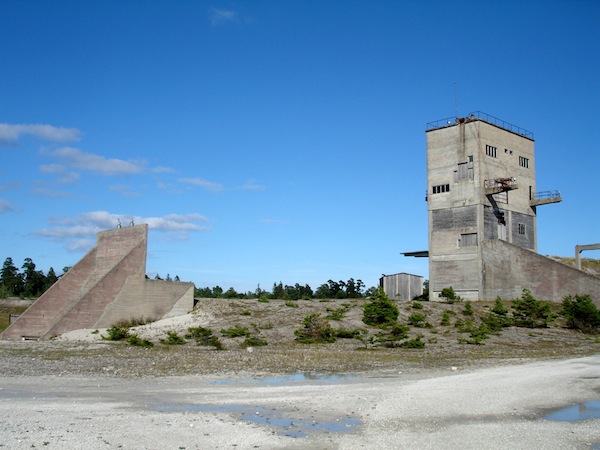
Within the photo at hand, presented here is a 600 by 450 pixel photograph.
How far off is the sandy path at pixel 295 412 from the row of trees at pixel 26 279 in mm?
82553

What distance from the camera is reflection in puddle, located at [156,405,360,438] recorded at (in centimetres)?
1209

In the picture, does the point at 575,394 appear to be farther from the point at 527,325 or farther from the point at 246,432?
the point at 527,325

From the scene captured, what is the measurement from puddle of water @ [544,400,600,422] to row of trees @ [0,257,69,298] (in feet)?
293

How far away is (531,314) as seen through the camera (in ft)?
154

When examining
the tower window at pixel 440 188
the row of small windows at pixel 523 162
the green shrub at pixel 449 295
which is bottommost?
the green shrub at pixel 449 295

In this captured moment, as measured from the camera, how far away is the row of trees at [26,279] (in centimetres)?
9631

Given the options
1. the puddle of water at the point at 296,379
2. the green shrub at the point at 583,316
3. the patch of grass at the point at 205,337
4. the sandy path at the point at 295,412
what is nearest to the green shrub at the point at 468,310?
the green shrub at the point at 583,316

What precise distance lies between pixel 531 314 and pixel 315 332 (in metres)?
19.3

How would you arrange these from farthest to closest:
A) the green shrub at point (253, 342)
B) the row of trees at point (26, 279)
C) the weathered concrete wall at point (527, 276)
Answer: the row of trees at point (26, 279)
the weathered concrete wall at point (527, 276)
the green shrub at point (253, 342)

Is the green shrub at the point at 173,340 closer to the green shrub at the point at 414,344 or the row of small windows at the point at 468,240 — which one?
the green shrub at the point at 414,344

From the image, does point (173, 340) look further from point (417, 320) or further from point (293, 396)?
point (293, 396)

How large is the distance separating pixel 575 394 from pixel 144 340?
25.0 m

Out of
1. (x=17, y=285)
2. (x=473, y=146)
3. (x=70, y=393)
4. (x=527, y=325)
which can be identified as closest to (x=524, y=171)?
(x=473, y=146)

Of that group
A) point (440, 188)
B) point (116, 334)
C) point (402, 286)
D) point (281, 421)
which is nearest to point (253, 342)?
point (116, 334)
